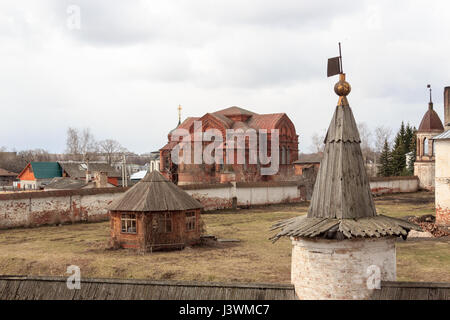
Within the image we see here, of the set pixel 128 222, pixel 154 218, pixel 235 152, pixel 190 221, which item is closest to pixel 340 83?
pixel 154 218

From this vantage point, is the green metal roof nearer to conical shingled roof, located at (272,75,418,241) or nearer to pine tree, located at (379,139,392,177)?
pine tree, located at (379,139,392,177)

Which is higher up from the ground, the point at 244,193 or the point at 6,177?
the point at 6,177

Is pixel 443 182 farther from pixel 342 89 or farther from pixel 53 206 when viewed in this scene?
pixel 53 206

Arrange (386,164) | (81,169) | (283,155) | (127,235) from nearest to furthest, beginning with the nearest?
(127,235) → (283,155) → (386,164) → (81,169)

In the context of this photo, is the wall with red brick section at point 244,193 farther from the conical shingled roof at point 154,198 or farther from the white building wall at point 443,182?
the white building wall at point 443,182

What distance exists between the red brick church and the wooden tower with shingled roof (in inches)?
1641

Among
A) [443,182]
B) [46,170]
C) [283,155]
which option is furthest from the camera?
[46,170]

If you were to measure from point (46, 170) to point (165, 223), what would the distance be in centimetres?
5223

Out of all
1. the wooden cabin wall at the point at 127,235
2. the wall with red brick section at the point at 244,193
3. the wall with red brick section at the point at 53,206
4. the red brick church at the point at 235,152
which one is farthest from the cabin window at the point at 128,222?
the red brick church at the point at 235,152

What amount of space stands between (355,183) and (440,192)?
849 inches

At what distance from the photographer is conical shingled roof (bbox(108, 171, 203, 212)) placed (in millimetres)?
21125

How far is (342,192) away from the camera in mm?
7184
